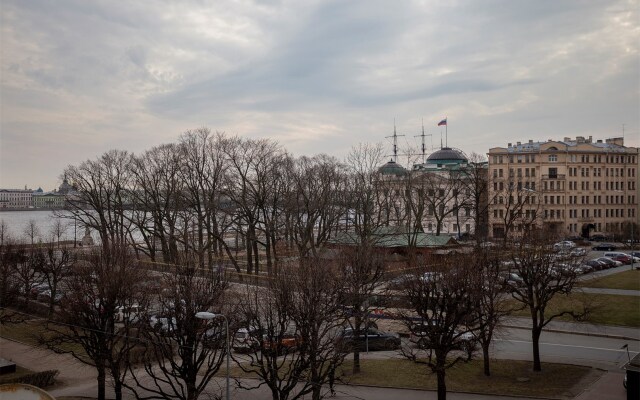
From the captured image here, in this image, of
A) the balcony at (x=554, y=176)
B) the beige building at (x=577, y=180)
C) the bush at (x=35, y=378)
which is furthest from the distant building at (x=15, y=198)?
the bush at (x=35, y=378)

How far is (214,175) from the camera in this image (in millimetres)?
52281

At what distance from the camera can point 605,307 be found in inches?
1508

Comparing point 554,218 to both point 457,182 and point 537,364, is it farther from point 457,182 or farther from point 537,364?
point 537,364

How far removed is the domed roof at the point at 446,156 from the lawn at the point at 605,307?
6428 cm

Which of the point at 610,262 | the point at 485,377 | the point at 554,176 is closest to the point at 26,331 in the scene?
the point at 485,377

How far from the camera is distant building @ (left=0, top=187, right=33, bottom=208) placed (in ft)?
573

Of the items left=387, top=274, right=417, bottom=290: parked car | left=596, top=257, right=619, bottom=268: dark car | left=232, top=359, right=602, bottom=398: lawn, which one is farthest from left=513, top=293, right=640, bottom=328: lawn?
left=596, top=257, right=619, bottom=268: dark car

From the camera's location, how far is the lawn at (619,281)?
153 feet

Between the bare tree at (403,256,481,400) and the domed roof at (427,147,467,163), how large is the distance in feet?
268

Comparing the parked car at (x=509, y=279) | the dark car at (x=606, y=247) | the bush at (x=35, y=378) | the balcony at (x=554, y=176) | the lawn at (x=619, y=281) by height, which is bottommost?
the bush at (x=35, y=378)

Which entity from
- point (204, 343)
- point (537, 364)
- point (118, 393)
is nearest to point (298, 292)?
point (204, 343)

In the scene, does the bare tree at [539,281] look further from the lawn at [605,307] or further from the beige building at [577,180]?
the beige building at [577,180]

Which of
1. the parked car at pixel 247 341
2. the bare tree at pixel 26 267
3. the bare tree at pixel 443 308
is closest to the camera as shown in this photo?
the parked car at pixel 247 341

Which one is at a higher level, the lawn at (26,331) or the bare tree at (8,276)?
the bare tree at (8,276)
